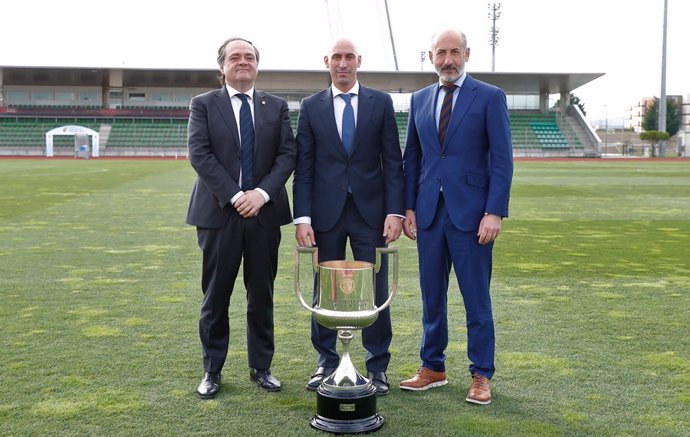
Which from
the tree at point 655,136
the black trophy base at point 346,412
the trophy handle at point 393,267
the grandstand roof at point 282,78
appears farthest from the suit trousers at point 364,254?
the tree at point 655,136

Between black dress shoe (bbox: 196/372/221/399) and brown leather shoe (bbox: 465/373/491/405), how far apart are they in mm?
1183

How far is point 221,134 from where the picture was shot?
3.75 m

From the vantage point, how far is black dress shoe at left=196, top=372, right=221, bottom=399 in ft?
11.9

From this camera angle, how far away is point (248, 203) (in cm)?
362

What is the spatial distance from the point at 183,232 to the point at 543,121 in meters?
44.8

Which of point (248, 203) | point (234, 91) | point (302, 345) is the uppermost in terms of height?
point (234, 91)

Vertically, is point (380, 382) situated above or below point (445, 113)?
below

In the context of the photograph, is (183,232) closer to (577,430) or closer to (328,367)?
(328,367)

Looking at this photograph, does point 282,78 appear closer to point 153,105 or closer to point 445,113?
Answer: point 153,105

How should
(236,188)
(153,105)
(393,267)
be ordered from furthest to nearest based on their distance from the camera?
Answer: (153,105) < (236,188) < (393,267)

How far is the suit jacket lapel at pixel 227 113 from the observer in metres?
3.75

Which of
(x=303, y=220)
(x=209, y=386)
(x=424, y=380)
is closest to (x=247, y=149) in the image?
(x=303, y=220)

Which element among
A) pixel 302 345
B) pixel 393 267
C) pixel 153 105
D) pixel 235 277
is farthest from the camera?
pixel 153 105

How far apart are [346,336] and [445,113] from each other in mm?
1182
